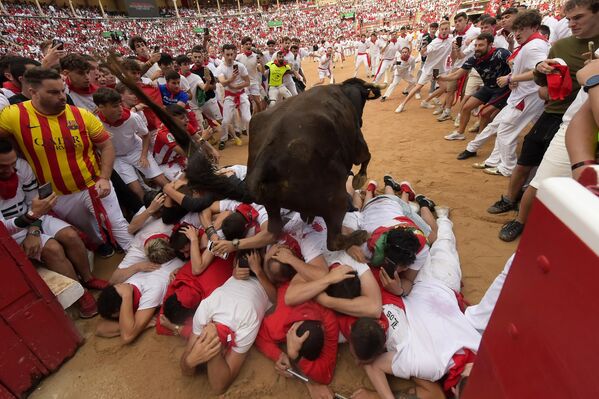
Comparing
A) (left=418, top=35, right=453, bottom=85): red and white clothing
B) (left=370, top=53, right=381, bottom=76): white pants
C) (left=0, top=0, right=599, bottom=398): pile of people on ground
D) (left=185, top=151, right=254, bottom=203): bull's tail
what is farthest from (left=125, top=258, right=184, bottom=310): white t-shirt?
(left=370, top=53, right=381, bottom=76): white pants

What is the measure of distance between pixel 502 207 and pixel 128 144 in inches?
199

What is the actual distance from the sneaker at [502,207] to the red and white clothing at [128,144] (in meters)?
4.75

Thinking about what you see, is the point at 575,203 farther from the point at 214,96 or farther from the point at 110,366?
the point at 214,96

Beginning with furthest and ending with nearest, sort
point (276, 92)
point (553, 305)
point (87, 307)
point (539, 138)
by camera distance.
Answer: point (276, 92) → point (539, 138) → point (87, 307) → point (553, 305)

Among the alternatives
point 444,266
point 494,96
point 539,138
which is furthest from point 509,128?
point 444,266

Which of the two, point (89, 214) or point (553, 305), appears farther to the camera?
point (89, 214)

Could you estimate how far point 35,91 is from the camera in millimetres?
2928

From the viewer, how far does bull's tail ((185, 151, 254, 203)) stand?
1.98 m

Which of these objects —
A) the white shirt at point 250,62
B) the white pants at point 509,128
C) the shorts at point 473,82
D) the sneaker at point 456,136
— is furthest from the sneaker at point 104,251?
the shorts at point 473,82

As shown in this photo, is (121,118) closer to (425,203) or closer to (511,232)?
(425,203)

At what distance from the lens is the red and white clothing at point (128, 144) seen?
13.8 ft

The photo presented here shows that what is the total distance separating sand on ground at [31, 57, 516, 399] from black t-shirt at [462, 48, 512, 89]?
1273mm

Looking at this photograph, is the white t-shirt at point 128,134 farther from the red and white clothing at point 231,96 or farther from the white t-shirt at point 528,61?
the white t-shirt at point 528,61

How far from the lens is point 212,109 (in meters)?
7.50
